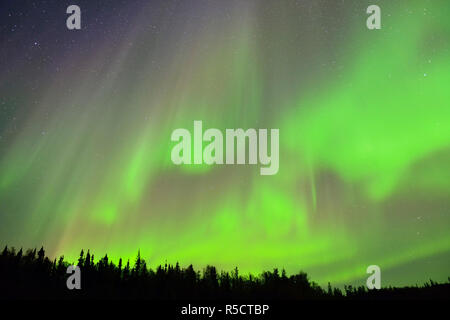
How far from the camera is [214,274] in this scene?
16100 centimetres

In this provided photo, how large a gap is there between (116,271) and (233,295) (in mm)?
56996

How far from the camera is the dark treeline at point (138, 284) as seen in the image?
374ft

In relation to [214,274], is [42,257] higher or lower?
higher

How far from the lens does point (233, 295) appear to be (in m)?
134

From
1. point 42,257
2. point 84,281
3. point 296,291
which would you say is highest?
point 42,257

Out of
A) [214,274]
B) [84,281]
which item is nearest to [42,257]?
[84,281]

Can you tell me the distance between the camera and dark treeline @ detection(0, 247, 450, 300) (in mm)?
114125

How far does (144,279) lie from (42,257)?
53.2 metres

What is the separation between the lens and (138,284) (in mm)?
132375
